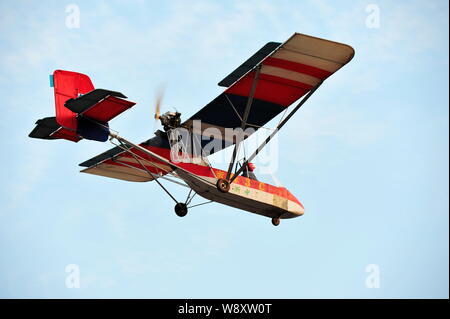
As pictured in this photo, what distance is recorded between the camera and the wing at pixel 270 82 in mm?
22422

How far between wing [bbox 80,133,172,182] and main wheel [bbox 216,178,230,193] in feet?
5.49

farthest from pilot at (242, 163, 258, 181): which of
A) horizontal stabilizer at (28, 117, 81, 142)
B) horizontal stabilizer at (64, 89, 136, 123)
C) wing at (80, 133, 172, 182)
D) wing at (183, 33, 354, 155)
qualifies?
horizontal stabilizer at (28, 117, 81, 142)

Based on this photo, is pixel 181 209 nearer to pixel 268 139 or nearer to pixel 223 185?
pixel 223 185

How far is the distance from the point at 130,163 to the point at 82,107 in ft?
17.0

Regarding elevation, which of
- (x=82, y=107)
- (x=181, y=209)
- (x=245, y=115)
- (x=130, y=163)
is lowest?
(x=181, y=209)

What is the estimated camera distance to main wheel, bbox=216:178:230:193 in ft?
79.8

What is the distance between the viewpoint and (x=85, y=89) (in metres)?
23.0

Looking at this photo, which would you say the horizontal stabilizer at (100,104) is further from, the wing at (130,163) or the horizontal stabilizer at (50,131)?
the wing at (130,163)

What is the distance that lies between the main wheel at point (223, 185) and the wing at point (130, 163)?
1.67 meters

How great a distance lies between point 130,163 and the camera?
2691cm

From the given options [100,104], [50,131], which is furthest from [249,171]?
[50,131]

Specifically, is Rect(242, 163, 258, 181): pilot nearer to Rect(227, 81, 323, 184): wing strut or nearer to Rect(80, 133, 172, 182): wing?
Rect(227, 81, 323, 184): wing strut

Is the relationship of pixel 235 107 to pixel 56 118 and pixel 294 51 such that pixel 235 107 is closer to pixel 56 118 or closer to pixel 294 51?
pixel 294 51
